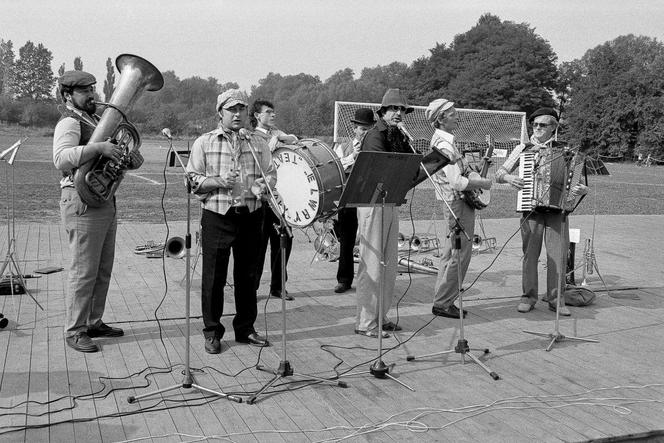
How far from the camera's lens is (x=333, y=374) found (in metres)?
5.52

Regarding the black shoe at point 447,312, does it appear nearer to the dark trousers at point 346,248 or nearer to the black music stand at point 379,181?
the dark trousers at point 346,248

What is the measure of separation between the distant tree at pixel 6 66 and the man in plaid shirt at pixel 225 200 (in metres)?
101

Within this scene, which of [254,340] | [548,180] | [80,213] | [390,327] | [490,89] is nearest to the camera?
[80,213]

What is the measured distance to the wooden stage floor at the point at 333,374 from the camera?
4.49m

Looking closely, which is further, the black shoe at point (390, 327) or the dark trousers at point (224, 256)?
the black shoe at point (390, 327)

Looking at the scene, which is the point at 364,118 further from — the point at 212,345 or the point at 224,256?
the point at 212,345

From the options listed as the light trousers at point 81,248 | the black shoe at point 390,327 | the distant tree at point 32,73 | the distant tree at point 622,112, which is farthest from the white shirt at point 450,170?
the distant tree at point 32,73

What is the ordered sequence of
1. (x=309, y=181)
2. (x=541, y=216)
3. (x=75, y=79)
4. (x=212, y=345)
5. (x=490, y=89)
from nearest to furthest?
(x=75, y=79) < (x=212, y=345) < (x=309, y=181) < (x=541, y=216) < (x=490, y=89)

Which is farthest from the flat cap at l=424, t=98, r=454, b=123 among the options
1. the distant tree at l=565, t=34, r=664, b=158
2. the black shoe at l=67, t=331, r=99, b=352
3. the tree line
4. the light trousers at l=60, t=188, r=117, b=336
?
the distant tree at l=565, t=34, r=664, b=158

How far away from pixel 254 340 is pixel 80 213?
1866 mm

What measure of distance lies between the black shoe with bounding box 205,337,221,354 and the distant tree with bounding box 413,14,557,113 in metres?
66.4

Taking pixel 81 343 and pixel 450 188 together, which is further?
pixel 450 188

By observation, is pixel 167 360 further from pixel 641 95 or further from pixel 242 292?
pixel 641 95

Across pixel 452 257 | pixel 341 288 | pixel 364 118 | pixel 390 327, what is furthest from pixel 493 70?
pixel 390 327
